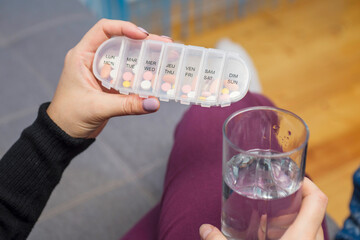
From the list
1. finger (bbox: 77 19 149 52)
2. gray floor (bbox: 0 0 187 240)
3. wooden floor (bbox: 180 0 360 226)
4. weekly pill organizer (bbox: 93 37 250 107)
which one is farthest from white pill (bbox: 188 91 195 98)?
Answer: wooden floor (bbox: 180 0 360 226)

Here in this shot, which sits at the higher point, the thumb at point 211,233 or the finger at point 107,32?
the finger at point 107,32

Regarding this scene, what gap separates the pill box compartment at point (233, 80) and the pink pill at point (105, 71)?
0.57 feet

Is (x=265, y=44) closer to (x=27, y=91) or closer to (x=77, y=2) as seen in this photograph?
(x=77, y=2)

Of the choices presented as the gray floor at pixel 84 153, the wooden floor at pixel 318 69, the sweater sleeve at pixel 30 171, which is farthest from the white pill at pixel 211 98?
the wooden floor at pixel 318 69

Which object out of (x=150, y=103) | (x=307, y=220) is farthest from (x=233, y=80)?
(x=307, y=220)

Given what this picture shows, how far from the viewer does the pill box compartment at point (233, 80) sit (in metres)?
0.69

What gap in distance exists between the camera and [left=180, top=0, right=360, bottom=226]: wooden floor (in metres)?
1.57

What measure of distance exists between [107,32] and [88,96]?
112 millimetres

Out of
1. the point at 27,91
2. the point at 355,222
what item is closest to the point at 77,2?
the point at 27,91

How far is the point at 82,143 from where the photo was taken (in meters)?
0.79

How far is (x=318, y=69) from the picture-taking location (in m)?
1.96

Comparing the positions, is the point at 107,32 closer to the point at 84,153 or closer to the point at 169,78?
the point at 169,78

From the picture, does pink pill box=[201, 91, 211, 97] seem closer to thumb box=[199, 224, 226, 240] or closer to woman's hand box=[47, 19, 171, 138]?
woman's hand box=[47, 19, 171, 138]

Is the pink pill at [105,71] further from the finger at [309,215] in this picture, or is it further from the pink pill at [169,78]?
the finger at [309,215]
